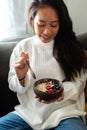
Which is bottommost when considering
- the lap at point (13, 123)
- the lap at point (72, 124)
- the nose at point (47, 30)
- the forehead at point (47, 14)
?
the lap at point (13, 123)

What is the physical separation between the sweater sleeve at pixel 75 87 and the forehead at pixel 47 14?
36 cm

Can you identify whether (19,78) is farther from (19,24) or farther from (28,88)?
(19,24)

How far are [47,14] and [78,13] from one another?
0.78 m

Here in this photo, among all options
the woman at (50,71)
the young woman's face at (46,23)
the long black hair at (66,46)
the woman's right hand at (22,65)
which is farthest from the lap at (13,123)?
the young woman's face at (46,23)

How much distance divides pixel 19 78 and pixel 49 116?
0.26 m

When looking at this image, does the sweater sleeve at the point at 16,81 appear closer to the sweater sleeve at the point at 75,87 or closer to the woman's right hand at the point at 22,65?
the woman's right hand at the point at 22,65

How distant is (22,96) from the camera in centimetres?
148

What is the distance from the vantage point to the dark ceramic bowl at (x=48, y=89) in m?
1.17

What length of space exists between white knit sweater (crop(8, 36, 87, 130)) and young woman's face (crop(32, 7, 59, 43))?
3.4 inches

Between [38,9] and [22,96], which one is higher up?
[38,9]

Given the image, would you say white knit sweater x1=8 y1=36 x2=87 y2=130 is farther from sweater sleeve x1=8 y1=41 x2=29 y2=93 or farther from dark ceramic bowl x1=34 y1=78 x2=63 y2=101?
dark ceramic bowl x1=34 y1=78 x2=63 y2=101

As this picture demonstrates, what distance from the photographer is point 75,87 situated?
4.61ft

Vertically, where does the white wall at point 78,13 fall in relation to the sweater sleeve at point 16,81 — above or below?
above

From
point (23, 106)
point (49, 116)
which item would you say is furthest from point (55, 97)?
point (23, 106)
